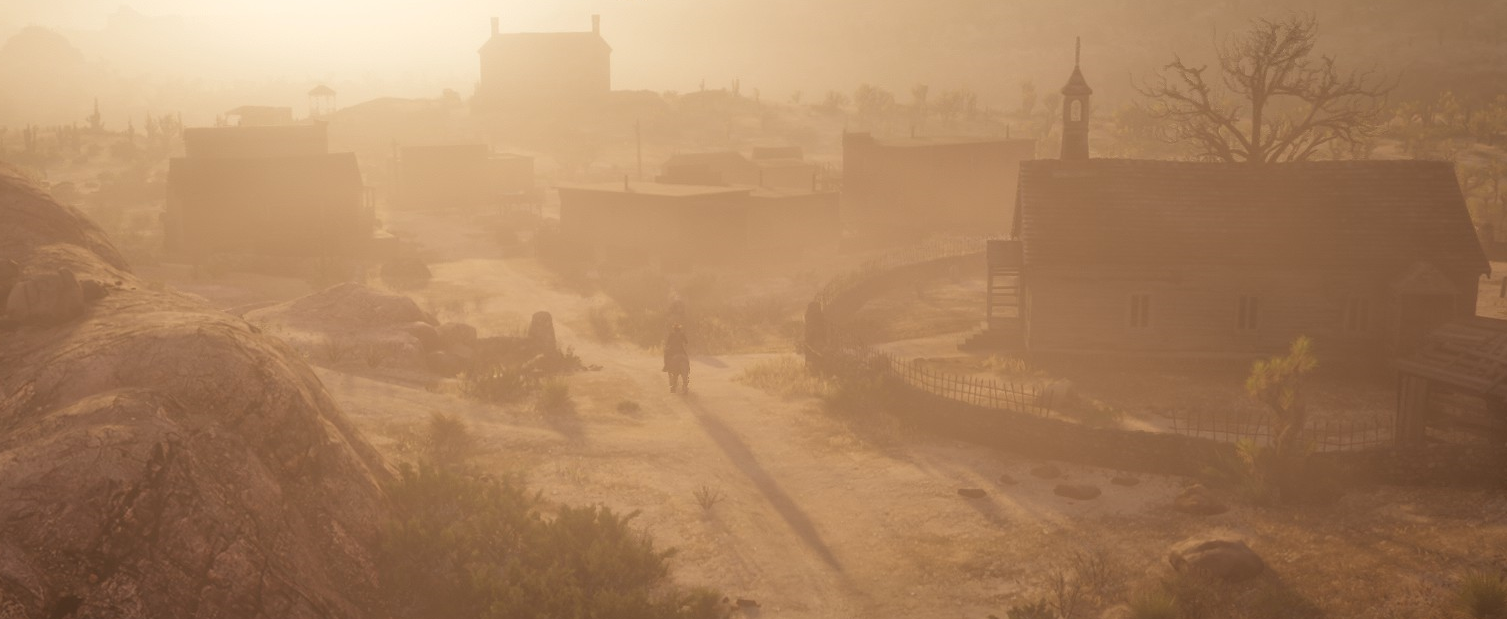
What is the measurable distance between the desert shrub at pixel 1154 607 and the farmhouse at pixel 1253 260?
1430 cm

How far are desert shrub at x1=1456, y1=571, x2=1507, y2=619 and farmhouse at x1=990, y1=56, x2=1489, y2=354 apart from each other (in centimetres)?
1424

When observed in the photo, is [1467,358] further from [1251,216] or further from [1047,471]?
[1251,216]

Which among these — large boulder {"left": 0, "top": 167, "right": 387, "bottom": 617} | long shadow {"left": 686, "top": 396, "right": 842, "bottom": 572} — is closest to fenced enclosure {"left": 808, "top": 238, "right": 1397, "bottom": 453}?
long shadow {"left": 686, "top": 396, "right": 842, "bottom": 572}

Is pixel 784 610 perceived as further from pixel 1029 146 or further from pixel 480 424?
pixel 1029 146

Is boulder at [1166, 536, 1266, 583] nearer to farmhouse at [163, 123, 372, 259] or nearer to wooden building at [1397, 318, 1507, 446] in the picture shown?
wooden building at [1397, 318, 1507, 446]

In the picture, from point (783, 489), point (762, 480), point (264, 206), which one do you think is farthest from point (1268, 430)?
point (264, 206)

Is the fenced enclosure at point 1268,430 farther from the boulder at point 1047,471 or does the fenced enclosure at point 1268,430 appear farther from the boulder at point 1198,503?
the boulder at point 1047,471

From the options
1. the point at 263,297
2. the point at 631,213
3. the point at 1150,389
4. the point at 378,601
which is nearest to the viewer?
the point at 378,601

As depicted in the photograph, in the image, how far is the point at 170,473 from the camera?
12.0m

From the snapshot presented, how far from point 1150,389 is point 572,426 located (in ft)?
45.0

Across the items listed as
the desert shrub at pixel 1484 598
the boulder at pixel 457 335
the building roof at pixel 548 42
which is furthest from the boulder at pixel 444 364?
the building roof at pixel 548 42

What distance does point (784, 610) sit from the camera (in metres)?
15.5

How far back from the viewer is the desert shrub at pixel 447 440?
20219mm

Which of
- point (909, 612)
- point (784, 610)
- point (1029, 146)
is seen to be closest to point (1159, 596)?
point (909, 612)
